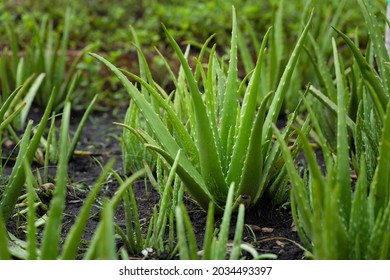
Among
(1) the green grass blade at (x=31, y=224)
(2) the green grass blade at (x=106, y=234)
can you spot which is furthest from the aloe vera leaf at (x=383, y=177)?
(1) the green grass blade at (x=31, y=224)

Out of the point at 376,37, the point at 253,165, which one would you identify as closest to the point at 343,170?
the point at 253,165

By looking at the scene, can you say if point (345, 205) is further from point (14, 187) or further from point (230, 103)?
point (14, 187)

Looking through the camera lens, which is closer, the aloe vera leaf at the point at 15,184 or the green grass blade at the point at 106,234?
the green grass blade at the point at 106,234

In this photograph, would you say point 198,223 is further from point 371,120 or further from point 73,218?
point 371,120

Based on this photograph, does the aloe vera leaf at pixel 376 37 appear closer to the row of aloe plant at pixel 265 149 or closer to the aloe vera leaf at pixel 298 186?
the row of aloe plant at pixel 265 149

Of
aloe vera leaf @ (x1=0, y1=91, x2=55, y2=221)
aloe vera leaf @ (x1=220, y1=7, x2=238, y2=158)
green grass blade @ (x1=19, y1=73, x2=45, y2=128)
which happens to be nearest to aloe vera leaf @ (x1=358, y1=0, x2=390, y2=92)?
aloe vera leaf @ (x1=220, y1=7, x2=238, y2=158)

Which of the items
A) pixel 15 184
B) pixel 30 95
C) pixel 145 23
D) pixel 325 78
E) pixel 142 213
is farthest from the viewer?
pixel 145 23

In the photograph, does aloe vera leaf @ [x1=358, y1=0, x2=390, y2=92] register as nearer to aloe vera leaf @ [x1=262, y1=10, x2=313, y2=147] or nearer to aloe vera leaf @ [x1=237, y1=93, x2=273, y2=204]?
aloe vera leaf @ [x1=262, y1=10, x2=313, y2=147]

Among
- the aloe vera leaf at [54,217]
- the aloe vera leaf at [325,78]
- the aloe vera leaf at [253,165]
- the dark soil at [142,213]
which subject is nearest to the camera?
the aloe vera leaf at [54,217]
